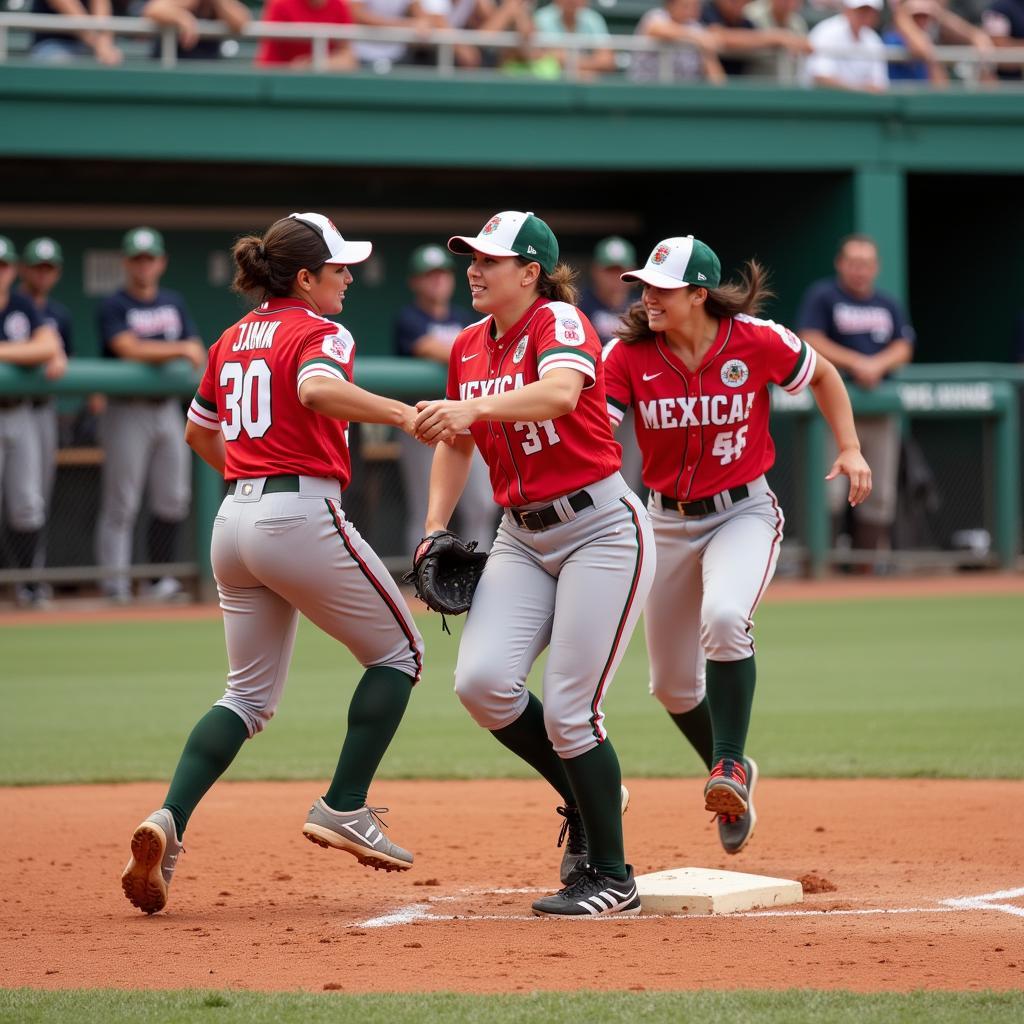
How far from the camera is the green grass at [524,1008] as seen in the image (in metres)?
3.34

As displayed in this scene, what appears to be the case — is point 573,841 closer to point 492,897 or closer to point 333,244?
point 492,897

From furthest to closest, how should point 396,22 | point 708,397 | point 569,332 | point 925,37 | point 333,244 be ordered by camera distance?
point 925,37, point 396,22, point 708,397, point 333,244, point 569,332

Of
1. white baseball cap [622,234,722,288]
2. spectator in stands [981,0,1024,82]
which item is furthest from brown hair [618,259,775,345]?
spectator in stands [981,0,1024,82]

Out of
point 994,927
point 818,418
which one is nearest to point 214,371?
point 994,927

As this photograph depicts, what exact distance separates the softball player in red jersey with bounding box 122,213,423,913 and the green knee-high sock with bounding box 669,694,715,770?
1.16 metres

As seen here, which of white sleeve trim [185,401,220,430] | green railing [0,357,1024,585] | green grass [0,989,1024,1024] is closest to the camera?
green grass [0,989,1024,1024]

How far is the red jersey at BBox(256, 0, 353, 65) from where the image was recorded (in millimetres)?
14297

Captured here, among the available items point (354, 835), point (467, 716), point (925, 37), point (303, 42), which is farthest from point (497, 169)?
point (354, 835)

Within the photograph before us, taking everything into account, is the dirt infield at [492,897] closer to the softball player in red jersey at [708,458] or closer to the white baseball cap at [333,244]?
the softball player in red jersey at [708,458]

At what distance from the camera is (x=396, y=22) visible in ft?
49.3

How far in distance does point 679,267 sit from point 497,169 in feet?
35.9

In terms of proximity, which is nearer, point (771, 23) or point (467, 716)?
point (467, 716)

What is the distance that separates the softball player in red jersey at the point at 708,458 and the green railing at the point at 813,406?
6.99m

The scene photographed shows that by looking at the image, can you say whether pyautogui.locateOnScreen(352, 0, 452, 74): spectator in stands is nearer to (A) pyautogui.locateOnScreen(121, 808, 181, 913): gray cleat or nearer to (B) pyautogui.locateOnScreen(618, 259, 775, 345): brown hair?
(B) pyautogui.locateOnScreen(618, 259, 775, 345): brown hair
